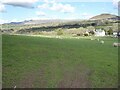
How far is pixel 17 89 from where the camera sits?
66.5 feet

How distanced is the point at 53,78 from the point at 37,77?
4.32ft

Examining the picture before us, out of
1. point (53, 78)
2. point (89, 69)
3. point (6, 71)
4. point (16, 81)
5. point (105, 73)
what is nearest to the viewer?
point (16, 81)

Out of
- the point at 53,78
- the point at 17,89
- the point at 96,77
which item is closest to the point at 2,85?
the point at 17,89

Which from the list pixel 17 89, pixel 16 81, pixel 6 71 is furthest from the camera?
pixel 6 71

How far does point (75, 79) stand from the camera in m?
24.5

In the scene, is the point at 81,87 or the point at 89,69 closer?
the point at 81,87

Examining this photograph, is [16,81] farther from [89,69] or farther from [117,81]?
[89,69]

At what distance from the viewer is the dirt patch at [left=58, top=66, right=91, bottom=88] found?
22.0m

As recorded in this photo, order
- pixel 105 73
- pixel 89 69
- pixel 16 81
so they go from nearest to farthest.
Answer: pixel 16 81, pixel 105 73, pixel 89 69

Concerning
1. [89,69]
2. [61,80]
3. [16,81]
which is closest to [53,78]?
[61,80]

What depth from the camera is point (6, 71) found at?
26.4 metres

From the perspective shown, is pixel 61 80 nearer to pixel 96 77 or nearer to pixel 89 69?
pixel 96 77

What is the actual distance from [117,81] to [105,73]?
387cm

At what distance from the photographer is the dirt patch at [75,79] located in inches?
866
